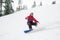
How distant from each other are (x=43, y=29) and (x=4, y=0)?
96.7 feet

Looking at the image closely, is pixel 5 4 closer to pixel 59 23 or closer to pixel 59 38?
pixel 59 23

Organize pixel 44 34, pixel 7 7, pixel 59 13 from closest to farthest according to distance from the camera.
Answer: pixel 44 34, pixel 59 13, pixel 7 7

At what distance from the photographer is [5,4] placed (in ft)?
151

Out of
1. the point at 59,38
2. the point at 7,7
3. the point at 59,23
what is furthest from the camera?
the point at 7,7

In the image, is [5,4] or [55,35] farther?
[5,4]

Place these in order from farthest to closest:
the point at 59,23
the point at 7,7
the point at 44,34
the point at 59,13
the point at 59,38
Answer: the point at 7,7 → the point at 59,13 → the point at 59,23 → the point at 44,34 → the point at 59,38

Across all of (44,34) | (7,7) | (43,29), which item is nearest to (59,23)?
(43,29)

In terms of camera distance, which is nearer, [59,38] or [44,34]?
[59,38]

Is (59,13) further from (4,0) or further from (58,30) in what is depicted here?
(4,0)

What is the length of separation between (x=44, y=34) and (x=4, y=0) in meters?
31.0

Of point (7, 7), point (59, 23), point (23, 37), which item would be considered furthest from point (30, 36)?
point (7, 7)

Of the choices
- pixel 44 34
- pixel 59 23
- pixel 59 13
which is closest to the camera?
pixel 44 34

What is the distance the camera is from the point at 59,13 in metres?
24.8

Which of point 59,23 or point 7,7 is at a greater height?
point 59,23
